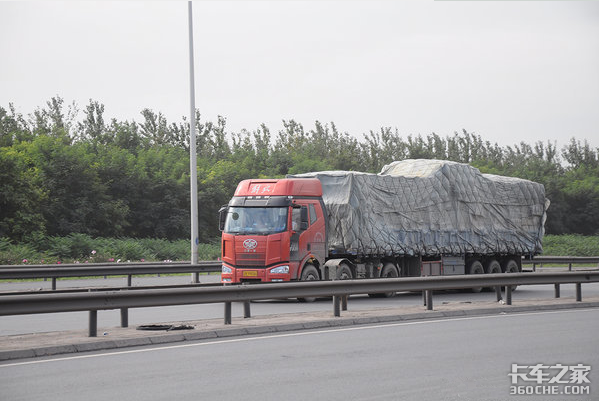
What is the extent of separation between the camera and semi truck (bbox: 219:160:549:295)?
22000mm

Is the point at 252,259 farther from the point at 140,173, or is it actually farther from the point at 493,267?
the point at 140,173

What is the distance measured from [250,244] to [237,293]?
7.16 m

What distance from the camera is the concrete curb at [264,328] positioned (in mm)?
11586

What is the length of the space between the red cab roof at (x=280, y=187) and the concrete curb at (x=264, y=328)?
6.13 m

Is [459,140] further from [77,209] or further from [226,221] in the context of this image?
[226,221]

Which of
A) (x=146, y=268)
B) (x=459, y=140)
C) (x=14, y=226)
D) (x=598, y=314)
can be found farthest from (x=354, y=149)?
(x=598, y=314)

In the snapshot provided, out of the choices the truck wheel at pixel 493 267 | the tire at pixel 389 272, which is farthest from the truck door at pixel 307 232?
the truck wheel at pixel 493 267

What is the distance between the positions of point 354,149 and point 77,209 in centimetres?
4656

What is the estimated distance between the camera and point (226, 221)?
74.6ft

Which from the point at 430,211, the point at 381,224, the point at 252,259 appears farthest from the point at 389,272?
the point at 252,259

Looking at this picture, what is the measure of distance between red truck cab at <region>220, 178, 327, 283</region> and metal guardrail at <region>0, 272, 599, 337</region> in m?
4.88

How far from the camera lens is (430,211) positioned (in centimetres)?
2641

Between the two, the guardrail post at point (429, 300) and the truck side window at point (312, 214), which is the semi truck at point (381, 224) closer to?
the truck side window at point (312, 214)

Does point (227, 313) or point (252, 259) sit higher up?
point (252, 259)
